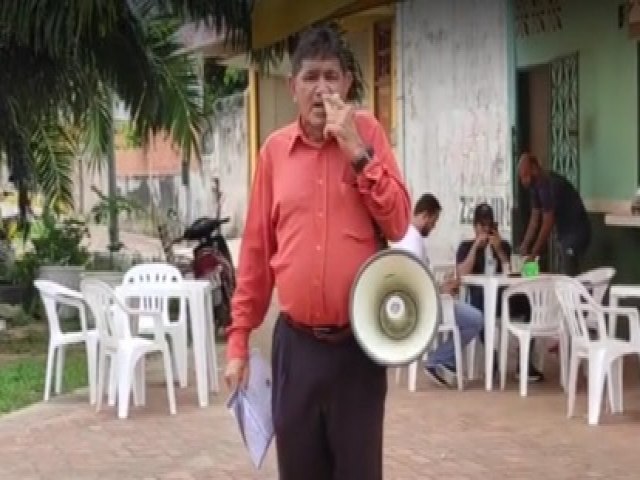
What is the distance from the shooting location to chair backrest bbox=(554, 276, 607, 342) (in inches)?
311

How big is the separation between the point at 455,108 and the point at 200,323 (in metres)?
6.01

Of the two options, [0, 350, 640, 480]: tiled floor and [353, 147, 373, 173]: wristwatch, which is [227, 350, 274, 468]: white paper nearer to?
[353, 147, 373, 173]: wristwatch

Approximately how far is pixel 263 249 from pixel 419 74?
35.6 feet

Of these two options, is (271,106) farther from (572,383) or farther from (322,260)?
(322,260)

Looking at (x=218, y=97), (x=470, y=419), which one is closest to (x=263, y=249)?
(x=470, y=419)

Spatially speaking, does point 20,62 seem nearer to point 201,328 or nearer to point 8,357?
point 8,357

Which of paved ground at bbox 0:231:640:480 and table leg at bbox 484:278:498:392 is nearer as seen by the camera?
paved ground at bbox 0:231:640:480

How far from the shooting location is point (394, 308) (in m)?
3.82

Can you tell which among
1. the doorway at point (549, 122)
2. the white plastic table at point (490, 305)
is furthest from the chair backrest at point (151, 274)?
the doorway at point (549, 122)

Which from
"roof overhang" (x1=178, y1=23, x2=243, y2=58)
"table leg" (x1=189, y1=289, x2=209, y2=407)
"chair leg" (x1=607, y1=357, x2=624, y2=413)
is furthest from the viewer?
"roof overhang" (x1=178, y1=23, x2=243, y2=58)

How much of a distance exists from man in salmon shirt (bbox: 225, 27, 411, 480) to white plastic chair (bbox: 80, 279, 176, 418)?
4.40 meters

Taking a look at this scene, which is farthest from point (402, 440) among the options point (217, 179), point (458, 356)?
point (217, 179)

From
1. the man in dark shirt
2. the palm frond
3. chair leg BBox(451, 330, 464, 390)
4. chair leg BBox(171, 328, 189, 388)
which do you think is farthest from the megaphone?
the palm frond

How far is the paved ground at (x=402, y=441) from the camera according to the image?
6.84m
